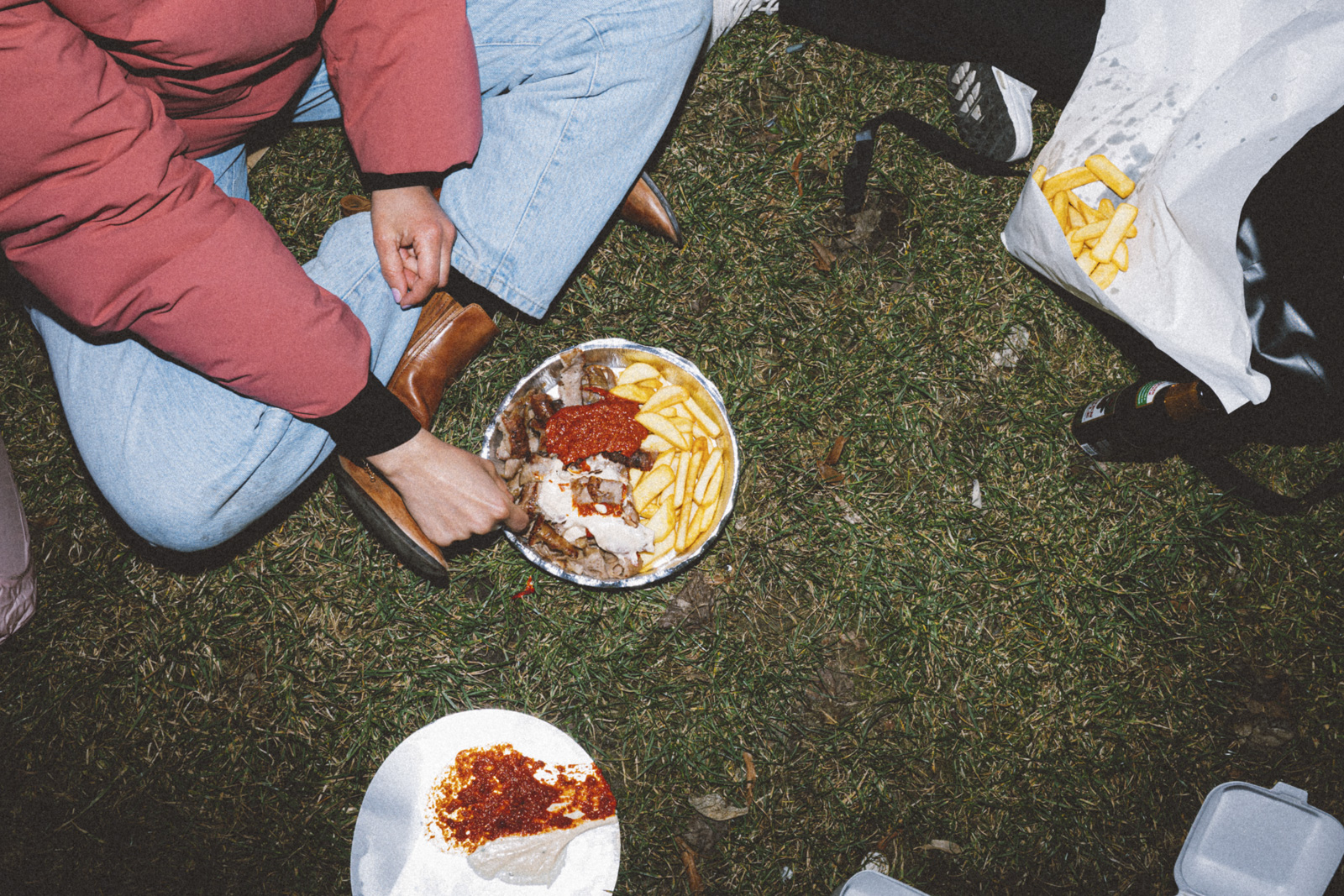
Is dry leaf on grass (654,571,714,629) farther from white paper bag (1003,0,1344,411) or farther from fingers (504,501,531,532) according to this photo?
white paper bag (1003,0,1344,411)

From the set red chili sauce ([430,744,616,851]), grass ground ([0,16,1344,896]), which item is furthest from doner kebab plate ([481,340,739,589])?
red chili sauce ([430,744,616,851])

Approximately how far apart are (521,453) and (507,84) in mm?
1172

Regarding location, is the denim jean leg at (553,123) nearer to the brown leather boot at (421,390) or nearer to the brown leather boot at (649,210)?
the brown leather boot at (421,390)

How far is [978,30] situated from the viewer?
2420 mm

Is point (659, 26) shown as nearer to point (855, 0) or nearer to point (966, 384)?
point (855, 0)

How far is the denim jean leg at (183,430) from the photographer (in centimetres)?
191

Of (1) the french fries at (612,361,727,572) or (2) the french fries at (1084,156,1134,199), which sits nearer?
(1) the french fries at (612,361,727,572)

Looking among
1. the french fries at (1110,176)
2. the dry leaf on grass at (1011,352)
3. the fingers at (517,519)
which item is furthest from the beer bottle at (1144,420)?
the fingers at (517,519)

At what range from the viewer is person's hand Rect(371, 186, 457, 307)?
2.04 metres

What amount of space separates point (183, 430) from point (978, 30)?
9.24 feet

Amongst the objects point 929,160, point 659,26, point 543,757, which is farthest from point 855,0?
point 543,757

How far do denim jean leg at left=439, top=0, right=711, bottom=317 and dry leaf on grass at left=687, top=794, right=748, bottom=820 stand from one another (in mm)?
1793

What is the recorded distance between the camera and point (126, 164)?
1526mm

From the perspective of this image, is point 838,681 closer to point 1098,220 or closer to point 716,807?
point 716,807
